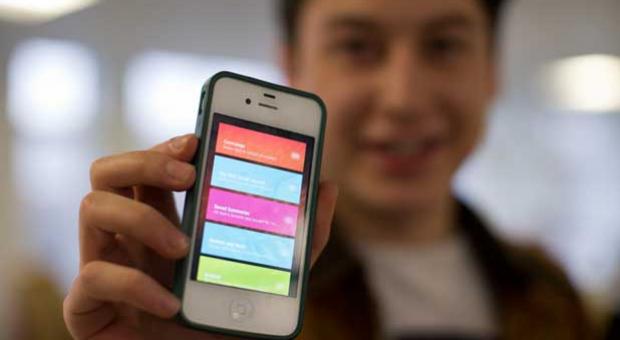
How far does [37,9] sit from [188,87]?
1.40 feet

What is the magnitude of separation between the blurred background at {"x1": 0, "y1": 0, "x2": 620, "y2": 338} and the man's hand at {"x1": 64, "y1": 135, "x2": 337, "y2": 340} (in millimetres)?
844

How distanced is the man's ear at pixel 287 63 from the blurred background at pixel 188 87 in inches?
12.8

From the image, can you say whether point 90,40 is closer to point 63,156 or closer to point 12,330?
point 63,156

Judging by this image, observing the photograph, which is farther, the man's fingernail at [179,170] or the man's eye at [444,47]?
the man's eye at [444,47]

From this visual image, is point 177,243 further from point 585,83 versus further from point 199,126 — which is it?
point 585,83

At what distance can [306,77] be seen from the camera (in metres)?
0.93

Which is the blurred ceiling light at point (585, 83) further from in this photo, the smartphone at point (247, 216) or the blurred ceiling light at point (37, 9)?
the smartphone at point (247, 216)

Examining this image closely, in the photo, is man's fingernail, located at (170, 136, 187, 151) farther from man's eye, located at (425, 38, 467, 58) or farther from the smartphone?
man's eye, located at (425, 38, 467, 58)

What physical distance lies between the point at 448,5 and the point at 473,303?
0.38 metres

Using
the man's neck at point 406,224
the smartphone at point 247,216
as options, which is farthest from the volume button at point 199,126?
the man's neck at point 406,224

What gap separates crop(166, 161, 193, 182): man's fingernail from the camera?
0.46 metres

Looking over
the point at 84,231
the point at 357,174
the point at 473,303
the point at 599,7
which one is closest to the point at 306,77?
the point at 357,174

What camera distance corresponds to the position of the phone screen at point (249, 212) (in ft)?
1.56

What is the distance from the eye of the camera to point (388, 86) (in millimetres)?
903
